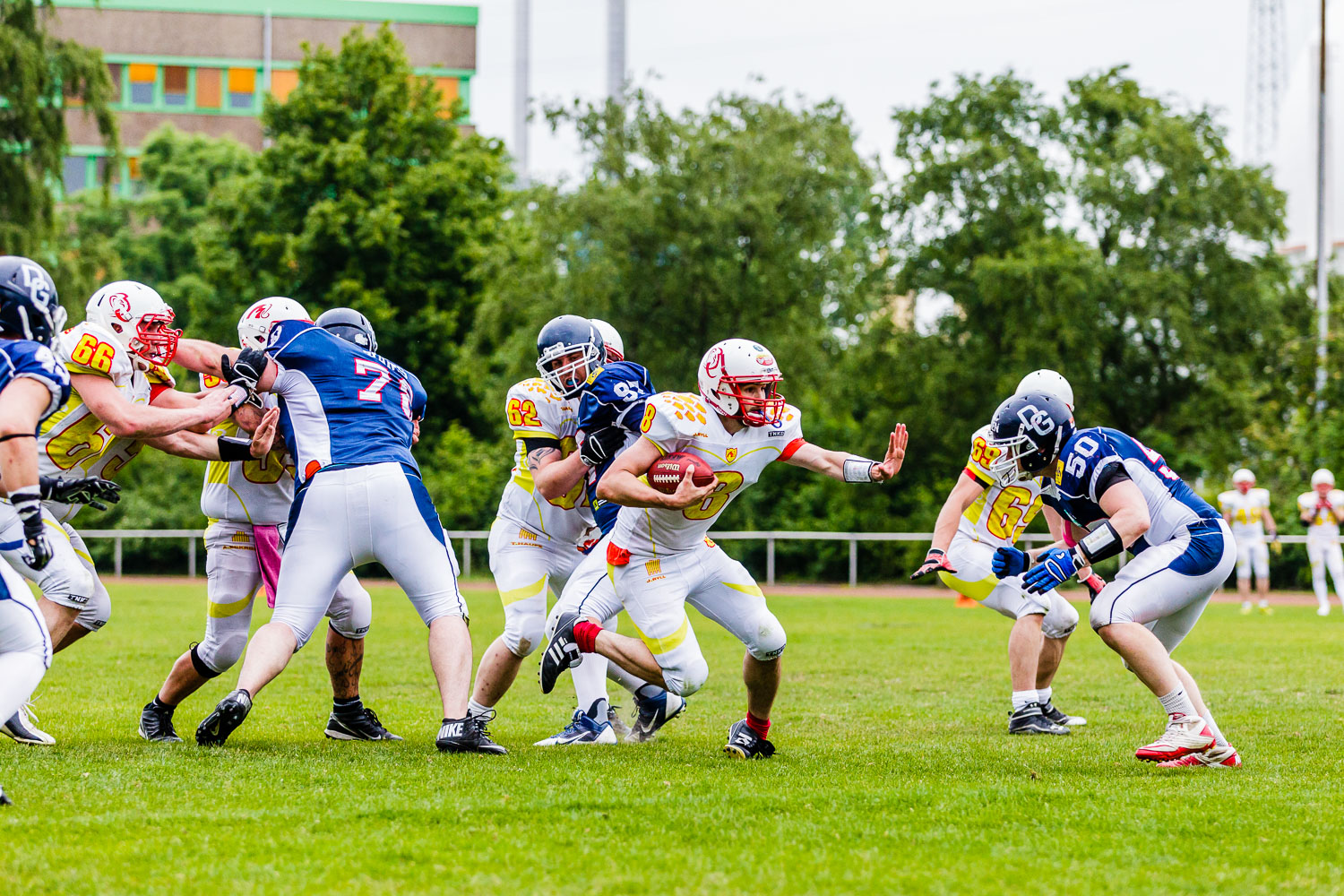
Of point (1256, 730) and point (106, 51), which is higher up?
point (106, 51)

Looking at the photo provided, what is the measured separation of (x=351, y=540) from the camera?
689 centimetres

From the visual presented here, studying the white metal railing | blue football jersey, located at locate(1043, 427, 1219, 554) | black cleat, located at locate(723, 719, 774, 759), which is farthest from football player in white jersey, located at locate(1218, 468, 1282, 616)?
black cleat, located at locate(723, 719, 774, 759)

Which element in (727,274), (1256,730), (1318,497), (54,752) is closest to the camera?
(54,752)

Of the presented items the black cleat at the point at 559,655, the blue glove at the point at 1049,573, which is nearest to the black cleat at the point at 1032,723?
the blue glove at the point at 1049,573

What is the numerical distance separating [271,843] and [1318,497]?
20073mm

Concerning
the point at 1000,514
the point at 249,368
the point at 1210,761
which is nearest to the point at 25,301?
the point at 249,368

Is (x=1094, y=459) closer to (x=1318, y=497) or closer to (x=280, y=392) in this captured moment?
(x=280, y=392)

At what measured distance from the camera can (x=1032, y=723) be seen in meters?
8.38

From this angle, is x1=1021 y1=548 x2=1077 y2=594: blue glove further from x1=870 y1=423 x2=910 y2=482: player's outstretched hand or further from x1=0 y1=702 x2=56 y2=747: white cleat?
x1=0 y1=702 x2=56 y2=747: white cleat

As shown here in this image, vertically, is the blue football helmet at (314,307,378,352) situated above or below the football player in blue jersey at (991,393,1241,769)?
above

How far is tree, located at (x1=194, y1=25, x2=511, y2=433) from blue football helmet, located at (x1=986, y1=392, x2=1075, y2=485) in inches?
1083

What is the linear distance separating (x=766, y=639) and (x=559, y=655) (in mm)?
1072

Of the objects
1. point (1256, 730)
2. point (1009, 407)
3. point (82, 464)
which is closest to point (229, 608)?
point (82, 464)

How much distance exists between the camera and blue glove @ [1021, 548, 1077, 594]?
265 inches
